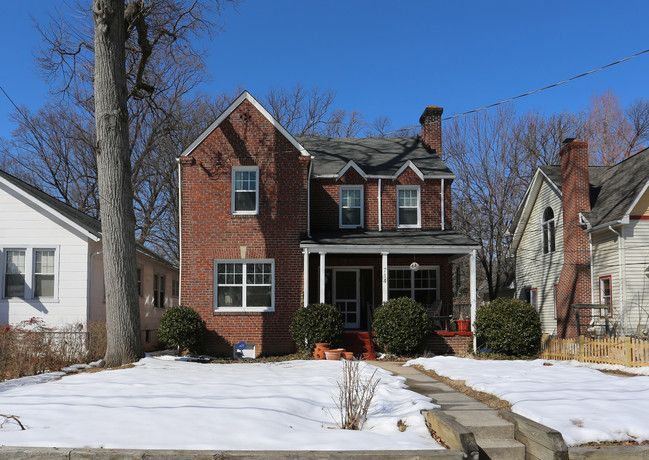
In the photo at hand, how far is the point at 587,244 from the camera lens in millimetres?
20312

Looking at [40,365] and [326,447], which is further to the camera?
[40,365]

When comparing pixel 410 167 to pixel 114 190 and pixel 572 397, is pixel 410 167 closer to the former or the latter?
pixel 114 190

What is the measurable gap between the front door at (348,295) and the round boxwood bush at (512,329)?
4990 millimetres

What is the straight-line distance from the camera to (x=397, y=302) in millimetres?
16625

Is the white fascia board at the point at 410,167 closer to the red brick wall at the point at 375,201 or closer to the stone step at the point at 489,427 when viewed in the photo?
the red brick wall at the point at 375,201

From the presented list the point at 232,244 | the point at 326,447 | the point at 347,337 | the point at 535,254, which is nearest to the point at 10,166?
the point at 232,244

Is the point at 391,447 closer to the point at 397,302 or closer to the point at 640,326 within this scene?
the point at 397,302

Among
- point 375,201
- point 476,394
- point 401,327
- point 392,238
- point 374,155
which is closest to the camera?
point 476,394

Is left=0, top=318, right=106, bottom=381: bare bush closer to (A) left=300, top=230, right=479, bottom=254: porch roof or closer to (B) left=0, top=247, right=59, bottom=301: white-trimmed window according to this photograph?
(B) left=0, top=247, right=59, bottom=301: white-trimmed window

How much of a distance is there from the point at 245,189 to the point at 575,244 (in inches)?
465

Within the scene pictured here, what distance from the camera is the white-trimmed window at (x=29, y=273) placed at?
16.8 meters

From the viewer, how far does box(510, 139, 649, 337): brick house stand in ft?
59.8

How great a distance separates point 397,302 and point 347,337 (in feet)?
6.58

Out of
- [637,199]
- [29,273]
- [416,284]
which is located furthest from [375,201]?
[29,273]
